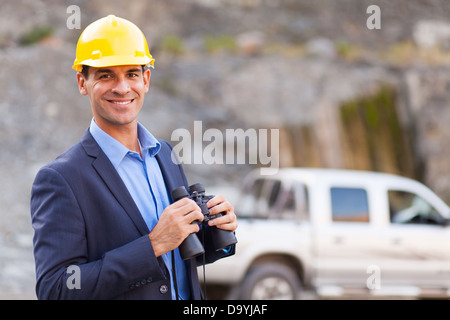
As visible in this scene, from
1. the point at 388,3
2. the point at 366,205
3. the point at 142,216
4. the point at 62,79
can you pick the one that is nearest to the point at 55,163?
the point at 142,216

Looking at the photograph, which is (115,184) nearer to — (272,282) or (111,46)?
(111,46)

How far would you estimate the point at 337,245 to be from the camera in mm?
7930

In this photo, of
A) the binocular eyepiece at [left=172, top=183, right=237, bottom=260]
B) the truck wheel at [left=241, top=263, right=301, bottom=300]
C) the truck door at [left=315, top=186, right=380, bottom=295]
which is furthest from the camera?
the truck door at [left=315, top=186, right=380, bottom=295]

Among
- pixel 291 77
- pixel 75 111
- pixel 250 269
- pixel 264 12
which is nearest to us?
pixel 250 269

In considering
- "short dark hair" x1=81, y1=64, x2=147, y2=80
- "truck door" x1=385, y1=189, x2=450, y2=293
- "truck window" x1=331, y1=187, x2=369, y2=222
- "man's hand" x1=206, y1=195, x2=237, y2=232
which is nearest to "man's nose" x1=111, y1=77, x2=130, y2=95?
"short dark hair" x1=81, y1=64, x2=147, y2=80

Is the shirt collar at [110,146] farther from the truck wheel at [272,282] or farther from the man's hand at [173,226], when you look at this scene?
the truck wheel at [272,282]

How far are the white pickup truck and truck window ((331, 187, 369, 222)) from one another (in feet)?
0.05

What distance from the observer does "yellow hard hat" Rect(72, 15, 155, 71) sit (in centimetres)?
244

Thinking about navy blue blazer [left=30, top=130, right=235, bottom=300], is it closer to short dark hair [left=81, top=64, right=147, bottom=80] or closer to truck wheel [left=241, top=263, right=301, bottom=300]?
short dark hair [left=81, top=64, right=147, bottom=80]

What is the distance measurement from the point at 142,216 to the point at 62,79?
1716 cm

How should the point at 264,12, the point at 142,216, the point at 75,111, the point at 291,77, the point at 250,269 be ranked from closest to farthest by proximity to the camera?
the point at 142,216
the point at 250,269
the point at 75,111
the point at 291,77
the point at 264,12

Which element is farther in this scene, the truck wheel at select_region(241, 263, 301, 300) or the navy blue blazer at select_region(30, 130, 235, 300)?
the truck wheel at select_region(241, 263, 301, 300)
